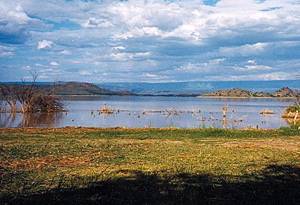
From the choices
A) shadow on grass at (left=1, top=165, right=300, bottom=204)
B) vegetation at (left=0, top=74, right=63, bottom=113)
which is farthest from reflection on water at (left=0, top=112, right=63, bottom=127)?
shadow on grass at (left=1, top=165, right=300, bottom=204)

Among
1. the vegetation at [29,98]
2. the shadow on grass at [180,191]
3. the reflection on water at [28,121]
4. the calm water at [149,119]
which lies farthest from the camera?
the vegetation at [29,98]

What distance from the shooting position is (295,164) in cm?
1698

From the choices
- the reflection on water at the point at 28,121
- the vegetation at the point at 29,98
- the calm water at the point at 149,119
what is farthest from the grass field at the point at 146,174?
the vegetation at the point at 29,98

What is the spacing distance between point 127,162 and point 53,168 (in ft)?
9.06

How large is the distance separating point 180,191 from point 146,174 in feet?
8.84

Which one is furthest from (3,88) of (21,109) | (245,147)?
(245,147)

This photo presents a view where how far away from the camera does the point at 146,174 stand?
1420 centimetres

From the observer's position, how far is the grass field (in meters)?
11.0

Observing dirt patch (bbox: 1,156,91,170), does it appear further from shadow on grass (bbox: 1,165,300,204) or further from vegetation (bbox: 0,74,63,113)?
vegetation (bbox: 0,74,63,113)

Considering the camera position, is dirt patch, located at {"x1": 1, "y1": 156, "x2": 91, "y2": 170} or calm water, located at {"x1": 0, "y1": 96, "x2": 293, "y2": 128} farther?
calm water, located at {"x1": 0, "y1": 96, "x2": 293, "y2": 128}

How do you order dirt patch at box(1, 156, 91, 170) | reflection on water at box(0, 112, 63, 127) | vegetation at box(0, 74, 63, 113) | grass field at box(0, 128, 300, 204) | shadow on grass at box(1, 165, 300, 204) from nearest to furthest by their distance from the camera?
shadow on grass at box(1, 165, 300, 204) → grass field at box(0, 128, 300, 204) → dirt patch at box(1, 156, 91, 170) → reflection on water at box(0, 112, 63, 127) → vegetation at box(0, 74, 63, 113)

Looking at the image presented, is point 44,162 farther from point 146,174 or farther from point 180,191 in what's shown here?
point 180,191

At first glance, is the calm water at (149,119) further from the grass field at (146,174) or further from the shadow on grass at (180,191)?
the shadow on grass at (180,191)

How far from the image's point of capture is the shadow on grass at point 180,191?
10.6 m
